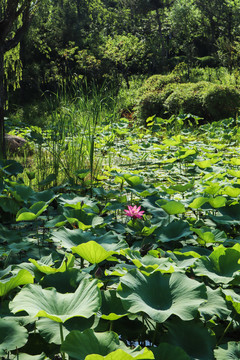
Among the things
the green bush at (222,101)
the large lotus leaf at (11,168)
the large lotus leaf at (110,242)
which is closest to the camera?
the large lotus leaf at (110,242)

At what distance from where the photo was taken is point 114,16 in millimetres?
19328

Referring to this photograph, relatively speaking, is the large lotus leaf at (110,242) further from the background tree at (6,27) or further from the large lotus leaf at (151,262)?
the background tree at (6,27)

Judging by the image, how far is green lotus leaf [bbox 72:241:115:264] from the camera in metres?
1.27

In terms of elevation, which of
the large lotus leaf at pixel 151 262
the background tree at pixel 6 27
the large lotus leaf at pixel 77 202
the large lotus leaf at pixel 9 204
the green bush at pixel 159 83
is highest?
the background tree at pixel 6 27

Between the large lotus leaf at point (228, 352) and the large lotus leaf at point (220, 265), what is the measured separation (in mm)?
260

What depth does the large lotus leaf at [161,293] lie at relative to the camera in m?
1.03

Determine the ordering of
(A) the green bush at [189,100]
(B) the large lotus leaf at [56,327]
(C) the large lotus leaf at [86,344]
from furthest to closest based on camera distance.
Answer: (A) the green bush at [189,100] → (B) the large lotus leaf at [56,327] → (C) the large lotus leaf at [86,344]

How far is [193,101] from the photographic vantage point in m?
7.34

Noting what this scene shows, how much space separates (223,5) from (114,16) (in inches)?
221

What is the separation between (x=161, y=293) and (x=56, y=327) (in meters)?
0.33

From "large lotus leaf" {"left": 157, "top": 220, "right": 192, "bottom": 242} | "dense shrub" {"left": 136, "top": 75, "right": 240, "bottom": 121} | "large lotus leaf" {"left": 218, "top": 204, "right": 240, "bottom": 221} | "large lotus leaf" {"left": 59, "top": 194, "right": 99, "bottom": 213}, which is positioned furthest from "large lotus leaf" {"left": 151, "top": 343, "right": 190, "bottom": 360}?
"dense shrub" {"left": 136, "top": 75, "right": 240, "bottom": 121}

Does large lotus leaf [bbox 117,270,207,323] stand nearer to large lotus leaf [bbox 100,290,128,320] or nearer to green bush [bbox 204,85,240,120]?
large lotus leaf [bbox 100,290,128,320]

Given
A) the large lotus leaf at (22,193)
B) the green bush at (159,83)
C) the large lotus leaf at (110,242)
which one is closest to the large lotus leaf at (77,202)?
the large lotus leaf at (22,193)

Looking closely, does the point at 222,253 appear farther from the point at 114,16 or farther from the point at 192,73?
the point at 114,16
